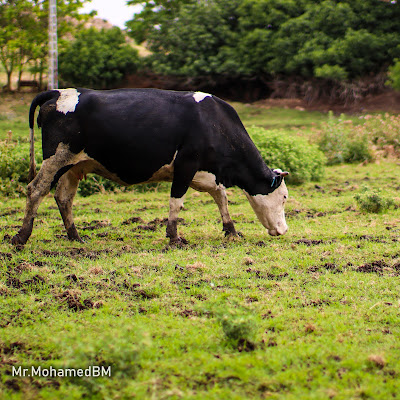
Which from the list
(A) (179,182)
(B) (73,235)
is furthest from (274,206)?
(B) (73,235)

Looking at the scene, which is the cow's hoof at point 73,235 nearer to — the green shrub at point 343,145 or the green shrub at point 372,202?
the green shrub at point 372,202

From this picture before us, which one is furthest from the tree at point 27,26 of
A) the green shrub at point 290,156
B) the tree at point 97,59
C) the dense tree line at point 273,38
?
the green shrub at point 290,156

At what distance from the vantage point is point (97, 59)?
32219 millimetres

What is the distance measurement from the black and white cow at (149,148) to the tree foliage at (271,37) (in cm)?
2216

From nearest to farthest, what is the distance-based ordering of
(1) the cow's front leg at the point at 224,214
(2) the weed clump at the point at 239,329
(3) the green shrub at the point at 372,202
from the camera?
1. (2) the weed clump at the point at 239,329
2. (1) the cow's front leg at the point at 224,214
3. (3) the green shrub at the point at 372,202

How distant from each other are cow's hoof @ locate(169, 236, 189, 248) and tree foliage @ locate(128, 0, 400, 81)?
22.8m

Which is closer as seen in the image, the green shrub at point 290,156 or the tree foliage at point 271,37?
the green shrub at point 290,156

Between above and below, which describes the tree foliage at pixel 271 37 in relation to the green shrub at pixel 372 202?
above

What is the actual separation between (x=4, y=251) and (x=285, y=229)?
3.50 m

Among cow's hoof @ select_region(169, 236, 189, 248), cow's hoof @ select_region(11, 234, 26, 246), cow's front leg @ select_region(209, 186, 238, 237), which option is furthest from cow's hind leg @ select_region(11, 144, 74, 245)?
cow's front leg @ select_region(209, 186, 238, 237)

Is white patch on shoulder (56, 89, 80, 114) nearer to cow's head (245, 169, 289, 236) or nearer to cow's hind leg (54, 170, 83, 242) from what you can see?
cow's hind leg (54, 170, 83, 242)

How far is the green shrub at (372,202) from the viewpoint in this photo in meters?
8.68

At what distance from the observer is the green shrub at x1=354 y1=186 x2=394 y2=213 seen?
868 cm

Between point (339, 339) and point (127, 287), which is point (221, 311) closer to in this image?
point (339, 339)
